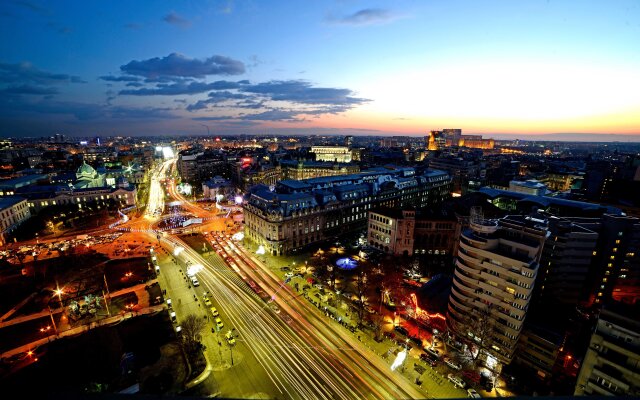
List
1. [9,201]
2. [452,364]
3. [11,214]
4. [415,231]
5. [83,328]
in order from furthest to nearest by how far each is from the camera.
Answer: [9,201], [11,214], [415,231], [83,328], [452,364]

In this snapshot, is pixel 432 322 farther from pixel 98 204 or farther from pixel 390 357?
pixel 98 204

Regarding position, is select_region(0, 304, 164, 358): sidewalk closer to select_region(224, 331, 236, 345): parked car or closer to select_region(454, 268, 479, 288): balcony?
select_region(224, 331, 236, 345): parked car

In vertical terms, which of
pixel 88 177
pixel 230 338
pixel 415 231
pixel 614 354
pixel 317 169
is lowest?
pixel 230 338

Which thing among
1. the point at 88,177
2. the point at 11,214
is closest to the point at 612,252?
the point at 11,214

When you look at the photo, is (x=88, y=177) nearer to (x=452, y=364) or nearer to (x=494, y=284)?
(x=452, y=364)

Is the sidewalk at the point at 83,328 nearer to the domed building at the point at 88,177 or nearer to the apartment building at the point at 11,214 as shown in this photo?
the apartment building at the point at 11,214

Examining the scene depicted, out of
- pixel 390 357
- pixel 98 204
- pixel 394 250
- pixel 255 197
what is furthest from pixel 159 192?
pixel 390 357
